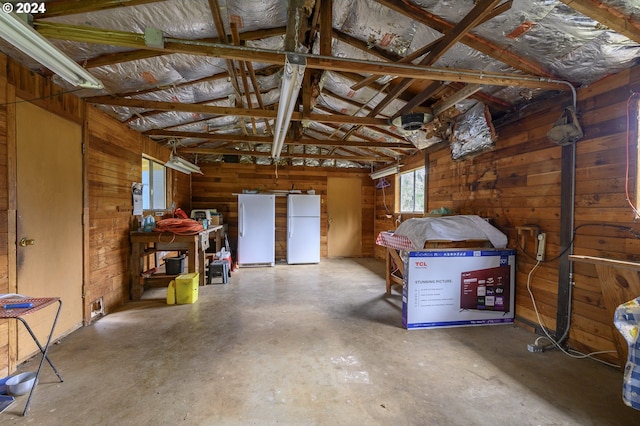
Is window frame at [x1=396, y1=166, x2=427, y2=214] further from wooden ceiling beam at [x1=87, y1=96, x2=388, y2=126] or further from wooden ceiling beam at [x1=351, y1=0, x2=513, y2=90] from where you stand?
wooden ceiling beam at [x1=351, y1=0, x2=513, y2=90]

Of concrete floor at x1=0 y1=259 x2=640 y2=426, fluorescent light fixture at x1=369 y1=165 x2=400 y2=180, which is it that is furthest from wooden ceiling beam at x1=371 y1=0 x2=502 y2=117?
fluorescent light fixture at x1=369 y1=165 x2=400 y2=180

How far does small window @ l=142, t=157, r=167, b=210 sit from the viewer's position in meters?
4.43

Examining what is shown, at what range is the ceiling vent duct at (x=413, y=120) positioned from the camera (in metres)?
3.19

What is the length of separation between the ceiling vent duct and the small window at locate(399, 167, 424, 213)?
2.01 metres

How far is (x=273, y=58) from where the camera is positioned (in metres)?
1.96

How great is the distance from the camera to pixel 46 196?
2365 mm

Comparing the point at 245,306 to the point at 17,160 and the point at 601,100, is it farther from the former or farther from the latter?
the point at 601,100

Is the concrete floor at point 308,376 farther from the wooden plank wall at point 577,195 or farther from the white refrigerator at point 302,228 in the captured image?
the white refrigerator at point 302,228

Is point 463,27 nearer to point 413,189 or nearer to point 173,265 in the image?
point 413,189

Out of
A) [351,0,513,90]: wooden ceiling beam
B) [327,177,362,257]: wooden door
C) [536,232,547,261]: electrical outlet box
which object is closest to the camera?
[351,0,513,90]: wooden ceiling beam

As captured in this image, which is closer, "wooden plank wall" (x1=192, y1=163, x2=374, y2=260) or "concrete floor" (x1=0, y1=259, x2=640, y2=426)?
"concrete floor" (x1=0, y1=259, x2=640, y2=426)

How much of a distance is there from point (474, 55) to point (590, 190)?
1515 millimetres

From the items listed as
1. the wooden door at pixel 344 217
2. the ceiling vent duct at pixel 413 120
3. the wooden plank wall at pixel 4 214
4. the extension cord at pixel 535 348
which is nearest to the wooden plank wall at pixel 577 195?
the extension cord at pixel 535 348

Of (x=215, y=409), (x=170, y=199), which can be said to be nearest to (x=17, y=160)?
(x=215, y=409)
